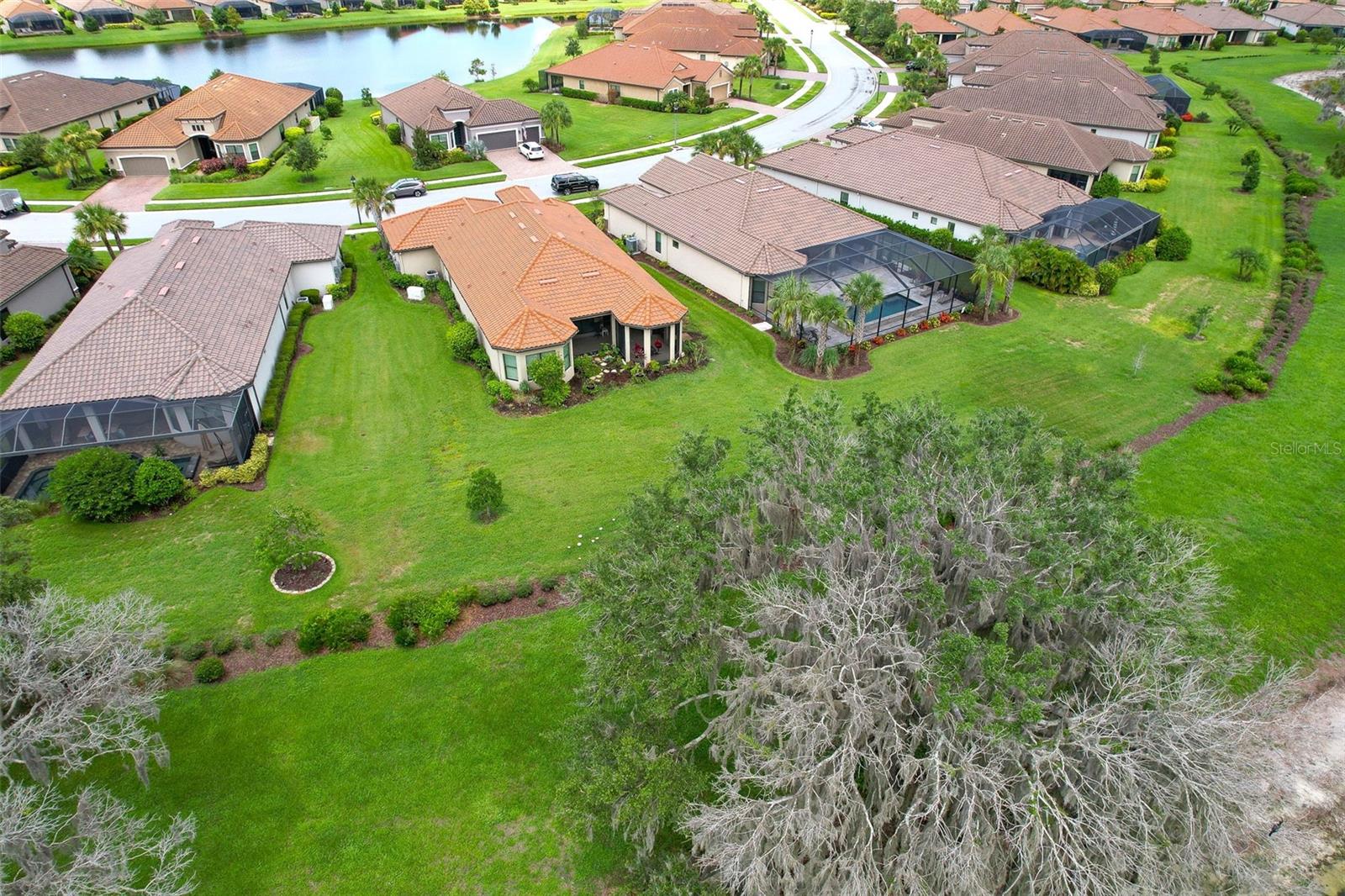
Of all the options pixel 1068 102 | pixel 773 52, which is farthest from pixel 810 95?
pixel 1068 102

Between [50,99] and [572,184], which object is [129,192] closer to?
[50,99]

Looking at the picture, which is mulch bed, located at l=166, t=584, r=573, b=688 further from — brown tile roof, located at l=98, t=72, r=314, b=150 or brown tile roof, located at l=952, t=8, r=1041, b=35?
brown tile roof, located at l=952, t=8, r=1041, b=35

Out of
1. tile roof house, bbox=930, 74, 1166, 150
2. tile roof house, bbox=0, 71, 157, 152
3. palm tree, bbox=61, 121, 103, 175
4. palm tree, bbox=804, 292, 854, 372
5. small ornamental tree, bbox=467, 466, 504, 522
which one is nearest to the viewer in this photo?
small ornamental tree, bbox=467, 466, 504, 522

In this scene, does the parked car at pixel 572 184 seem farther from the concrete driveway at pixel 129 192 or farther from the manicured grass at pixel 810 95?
the manicured grass at pixel 810 95

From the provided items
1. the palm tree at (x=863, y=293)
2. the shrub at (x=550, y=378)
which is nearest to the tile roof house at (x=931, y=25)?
the palm tree at (x=863, y=293)

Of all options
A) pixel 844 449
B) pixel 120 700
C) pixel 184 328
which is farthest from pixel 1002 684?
pixel 184 328

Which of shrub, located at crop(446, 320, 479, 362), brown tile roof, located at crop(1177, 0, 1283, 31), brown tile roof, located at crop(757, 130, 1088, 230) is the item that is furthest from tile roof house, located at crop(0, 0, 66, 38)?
brown tile roof, located at crop(1177, 0, 1283, 31)
